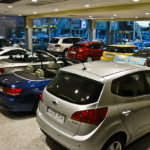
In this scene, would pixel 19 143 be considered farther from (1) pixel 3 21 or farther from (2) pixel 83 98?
(1) pixel 3 21

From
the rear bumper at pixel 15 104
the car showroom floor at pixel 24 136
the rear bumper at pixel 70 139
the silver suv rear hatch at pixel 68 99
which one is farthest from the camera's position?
the rear bumper at pixel 15 104

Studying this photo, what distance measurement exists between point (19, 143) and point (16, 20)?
16.5 meters

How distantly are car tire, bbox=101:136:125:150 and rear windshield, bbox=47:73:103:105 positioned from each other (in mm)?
582

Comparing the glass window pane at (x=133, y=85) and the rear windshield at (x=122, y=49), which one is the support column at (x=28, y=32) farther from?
the glass window pane at (x=133, y=85)

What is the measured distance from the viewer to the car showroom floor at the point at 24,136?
10.7 ft

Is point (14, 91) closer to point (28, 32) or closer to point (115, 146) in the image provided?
point (115, 146)

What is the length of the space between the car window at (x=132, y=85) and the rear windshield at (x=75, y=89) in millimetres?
414

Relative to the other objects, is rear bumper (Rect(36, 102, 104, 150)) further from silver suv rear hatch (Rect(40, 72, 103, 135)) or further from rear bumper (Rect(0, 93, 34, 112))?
rear bumper (Rect(0, 93, 34, 112))

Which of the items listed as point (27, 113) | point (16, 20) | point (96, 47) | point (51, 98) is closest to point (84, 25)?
point (16, 20)

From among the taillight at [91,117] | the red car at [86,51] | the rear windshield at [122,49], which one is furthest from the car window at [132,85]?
the red car at [86,51]

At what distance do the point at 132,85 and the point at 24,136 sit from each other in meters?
2.17

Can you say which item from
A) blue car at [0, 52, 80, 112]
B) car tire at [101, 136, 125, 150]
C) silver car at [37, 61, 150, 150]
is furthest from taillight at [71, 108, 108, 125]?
blue car at [0, 52, 80, 112]

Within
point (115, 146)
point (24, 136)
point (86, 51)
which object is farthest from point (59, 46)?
point (115, 146)

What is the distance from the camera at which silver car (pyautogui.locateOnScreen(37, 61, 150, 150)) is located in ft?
7.82
